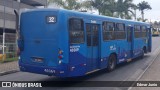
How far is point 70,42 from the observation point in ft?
35.3

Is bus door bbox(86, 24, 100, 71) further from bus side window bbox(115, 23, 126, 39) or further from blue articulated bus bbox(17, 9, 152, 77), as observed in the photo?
bus side window bbox(115, 23, 126, 39)

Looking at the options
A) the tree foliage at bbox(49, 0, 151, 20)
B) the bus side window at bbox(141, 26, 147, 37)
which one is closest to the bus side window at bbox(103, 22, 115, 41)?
the bus side window at bbox(141, 26, 147, 37)

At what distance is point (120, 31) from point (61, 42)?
6.51m

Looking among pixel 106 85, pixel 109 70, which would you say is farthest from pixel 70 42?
pixel 109 70

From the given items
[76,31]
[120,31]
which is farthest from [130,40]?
[76,31]

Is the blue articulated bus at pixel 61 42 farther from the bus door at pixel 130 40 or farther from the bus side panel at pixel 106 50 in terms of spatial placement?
the bus door at pixel 130 40

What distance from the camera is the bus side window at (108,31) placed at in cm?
1392

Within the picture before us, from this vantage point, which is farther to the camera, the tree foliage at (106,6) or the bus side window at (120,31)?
the tree foliage at (106,6)

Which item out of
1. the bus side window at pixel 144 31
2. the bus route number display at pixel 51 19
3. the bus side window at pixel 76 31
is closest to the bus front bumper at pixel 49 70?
the bus side window at pixel 76 31

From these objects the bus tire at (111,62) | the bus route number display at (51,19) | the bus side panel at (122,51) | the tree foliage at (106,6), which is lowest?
the bus tire at (111,62)

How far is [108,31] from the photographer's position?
14359mm

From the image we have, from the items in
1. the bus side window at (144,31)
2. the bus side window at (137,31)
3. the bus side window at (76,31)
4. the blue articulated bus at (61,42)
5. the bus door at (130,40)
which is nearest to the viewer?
the blue articulated bus at (61,42)

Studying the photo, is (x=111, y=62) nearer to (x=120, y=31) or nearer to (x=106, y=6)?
(x=120, y=31)

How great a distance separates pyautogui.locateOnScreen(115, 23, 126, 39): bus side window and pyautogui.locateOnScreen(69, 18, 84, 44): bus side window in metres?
4.37
